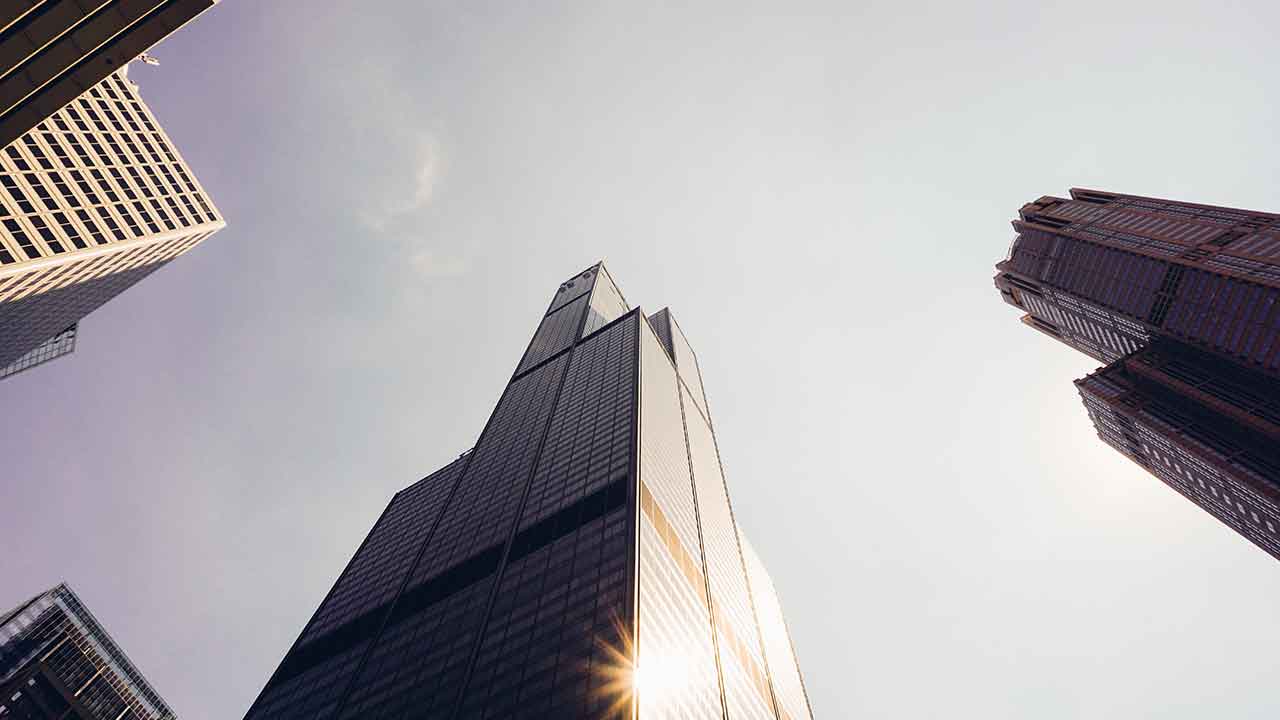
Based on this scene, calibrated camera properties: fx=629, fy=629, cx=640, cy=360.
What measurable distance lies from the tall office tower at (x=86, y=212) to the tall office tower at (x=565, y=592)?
186 ft

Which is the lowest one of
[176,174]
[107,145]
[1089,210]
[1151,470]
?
[1151,470]

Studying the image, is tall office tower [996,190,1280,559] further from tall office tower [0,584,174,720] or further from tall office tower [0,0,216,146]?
tall office tower [0,584,174,720]

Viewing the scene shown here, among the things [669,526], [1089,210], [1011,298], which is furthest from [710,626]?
[1011,298]

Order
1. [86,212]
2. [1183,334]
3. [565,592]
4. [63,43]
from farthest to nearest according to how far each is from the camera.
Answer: [1183,334] → [86,212] → [565,592] → [63,43]

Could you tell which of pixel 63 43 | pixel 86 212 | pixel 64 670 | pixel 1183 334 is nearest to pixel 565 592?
pixel 63 43

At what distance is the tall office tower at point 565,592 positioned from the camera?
53156 millimetres

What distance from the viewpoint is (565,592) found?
61906mm

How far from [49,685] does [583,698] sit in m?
83.6

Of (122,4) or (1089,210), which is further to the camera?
(1089,210)

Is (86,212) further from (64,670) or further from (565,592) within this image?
(565,592)

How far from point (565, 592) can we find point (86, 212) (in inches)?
2964

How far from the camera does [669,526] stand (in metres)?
77.8

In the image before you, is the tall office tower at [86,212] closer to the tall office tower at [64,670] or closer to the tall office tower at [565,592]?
the tall office tower at [64,670]

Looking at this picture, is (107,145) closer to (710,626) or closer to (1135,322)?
(710,626)
